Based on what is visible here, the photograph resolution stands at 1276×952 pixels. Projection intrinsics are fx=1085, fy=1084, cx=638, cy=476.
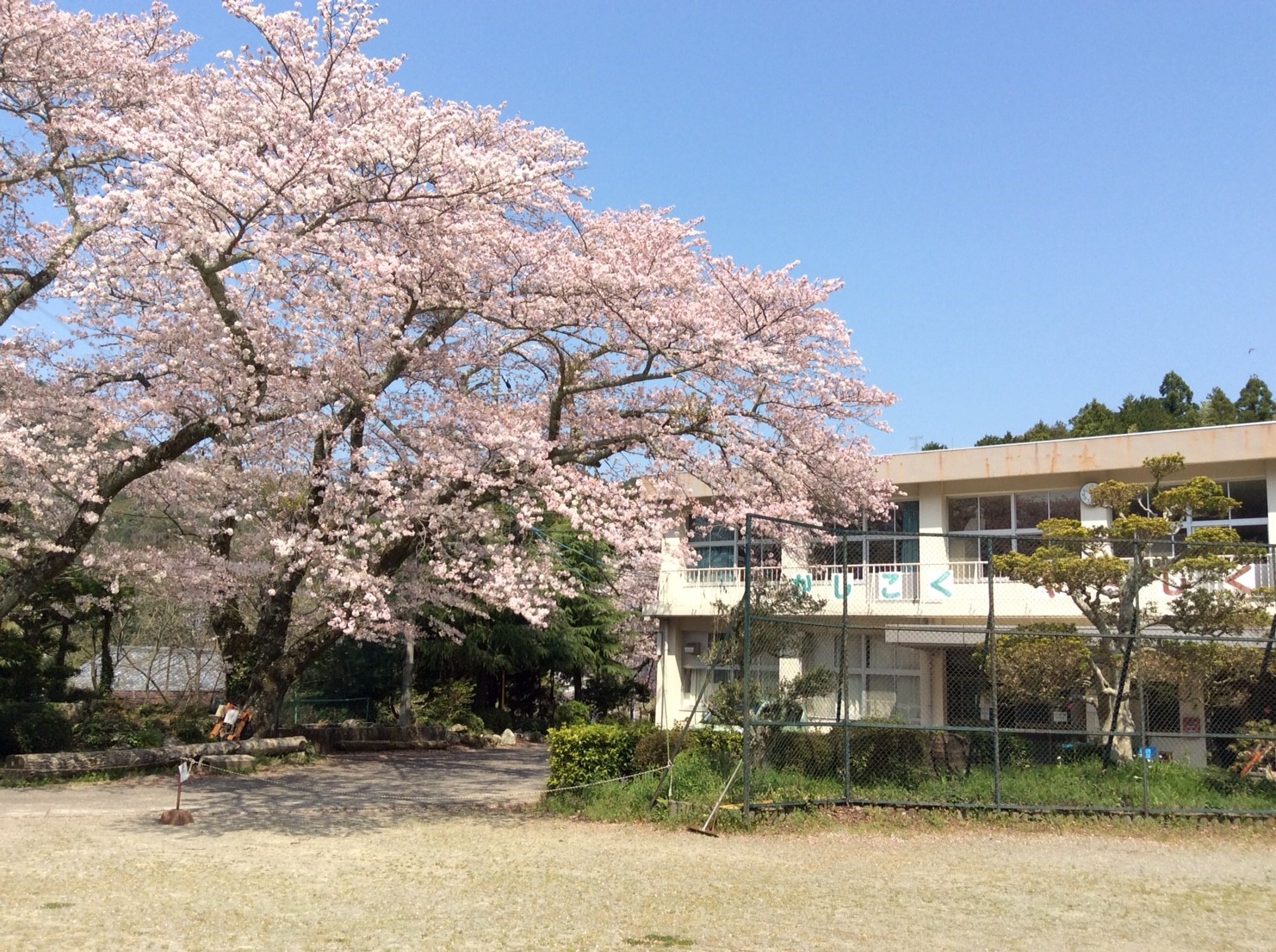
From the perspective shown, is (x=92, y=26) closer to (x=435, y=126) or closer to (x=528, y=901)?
(x=435, y=126)

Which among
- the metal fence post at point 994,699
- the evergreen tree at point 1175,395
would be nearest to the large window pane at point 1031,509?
the metal fence post at point 994,699

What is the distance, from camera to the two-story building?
1507 cm

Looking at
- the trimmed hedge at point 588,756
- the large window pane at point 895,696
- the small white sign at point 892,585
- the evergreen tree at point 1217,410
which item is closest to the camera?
the trimmed hedge at point 588,756

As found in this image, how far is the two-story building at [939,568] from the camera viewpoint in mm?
15070

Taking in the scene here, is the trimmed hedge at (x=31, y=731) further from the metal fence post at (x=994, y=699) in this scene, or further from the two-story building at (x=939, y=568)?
the metal fence post at (x=994, y=699)

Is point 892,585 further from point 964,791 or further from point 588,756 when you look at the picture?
point 588,756

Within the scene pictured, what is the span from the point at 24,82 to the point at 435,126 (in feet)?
23.6

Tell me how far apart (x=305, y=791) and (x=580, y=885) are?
7.59 metres

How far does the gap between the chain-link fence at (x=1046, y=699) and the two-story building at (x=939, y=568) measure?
0.26m

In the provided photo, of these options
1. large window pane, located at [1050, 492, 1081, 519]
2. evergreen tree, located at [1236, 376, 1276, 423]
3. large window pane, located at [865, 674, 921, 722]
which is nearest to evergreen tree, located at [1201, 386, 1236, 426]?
evergreen tree, located at [1236, 376, 1276, 423]

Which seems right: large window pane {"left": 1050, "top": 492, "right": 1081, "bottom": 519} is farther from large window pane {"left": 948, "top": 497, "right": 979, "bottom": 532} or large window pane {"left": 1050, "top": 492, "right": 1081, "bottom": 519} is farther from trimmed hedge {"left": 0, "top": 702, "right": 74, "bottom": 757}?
trimmed hedge {"left": 0, "top": 702, "right": 74, "bottom": 757}

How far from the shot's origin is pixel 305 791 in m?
14.9

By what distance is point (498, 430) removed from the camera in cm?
1349

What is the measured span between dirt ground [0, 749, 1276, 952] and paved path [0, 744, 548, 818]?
211mm
